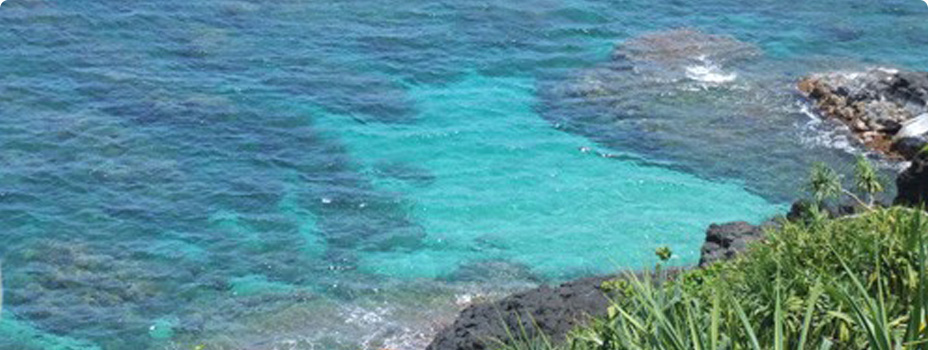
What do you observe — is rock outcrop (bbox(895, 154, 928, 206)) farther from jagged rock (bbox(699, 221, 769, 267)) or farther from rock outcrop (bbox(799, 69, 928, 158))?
rock outcrop (bbox(799, 69, 928, 158))

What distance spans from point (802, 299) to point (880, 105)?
2087cm

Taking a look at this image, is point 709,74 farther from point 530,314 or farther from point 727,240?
point 530,314

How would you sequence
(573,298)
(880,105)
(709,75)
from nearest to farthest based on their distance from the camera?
(573,298), (880,105), (709,75)

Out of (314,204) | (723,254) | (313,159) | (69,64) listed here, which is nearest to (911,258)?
(723,254)

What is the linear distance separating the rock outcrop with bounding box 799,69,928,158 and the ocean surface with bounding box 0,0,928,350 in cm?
65

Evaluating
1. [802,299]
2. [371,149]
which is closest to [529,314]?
[802,299]

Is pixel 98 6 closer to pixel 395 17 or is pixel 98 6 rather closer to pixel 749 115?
pixel 395 17

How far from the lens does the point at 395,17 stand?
4088cm

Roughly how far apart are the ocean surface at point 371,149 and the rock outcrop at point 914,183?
532 cm

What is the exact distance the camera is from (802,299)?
14.3m

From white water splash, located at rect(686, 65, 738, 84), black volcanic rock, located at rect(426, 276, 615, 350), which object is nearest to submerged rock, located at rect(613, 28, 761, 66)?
white water splash, located at rect(686, 65, 738, 84)

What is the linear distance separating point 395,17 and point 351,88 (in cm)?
577

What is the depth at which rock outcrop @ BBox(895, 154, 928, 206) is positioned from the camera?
21984 mm

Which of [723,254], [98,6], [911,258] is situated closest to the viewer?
[911,258]
